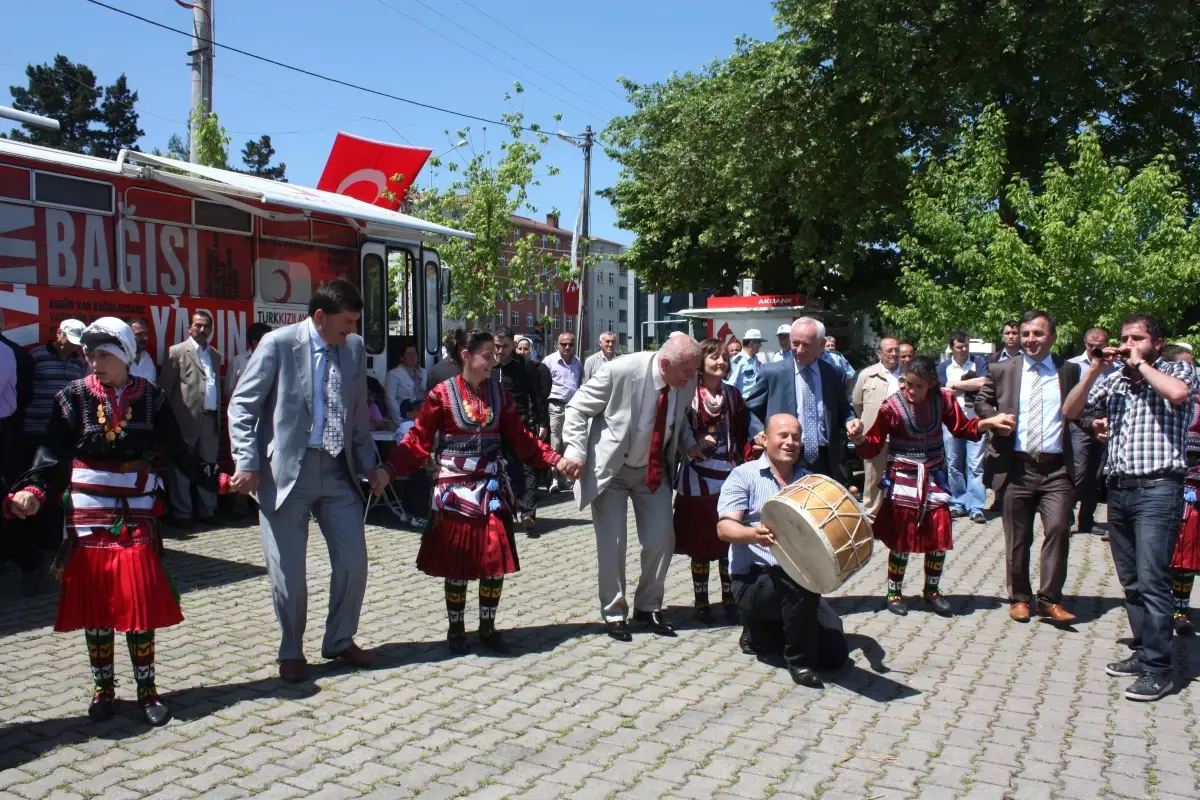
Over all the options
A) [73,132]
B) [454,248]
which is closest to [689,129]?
[454,248]

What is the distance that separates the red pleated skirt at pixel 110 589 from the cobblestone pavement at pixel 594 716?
0.51m

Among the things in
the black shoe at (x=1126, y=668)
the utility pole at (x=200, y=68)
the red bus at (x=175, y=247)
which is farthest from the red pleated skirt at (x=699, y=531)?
the utility pole at (x=200, y=68)

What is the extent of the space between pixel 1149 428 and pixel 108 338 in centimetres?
539

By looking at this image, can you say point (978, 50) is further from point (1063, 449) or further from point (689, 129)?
point (1063, 449)

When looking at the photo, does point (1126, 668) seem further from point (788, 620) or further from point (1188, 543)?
point (788, 620)

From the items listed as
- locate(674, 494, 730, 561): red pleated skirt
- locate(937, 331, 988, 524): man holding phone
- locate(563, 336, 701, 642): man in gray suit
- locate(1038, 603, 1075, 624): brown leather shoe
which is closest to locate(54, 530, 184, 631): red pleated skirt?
locate(563, 336, 701, 642): man in gray suit

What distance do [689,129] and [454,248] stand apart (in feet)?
28.2

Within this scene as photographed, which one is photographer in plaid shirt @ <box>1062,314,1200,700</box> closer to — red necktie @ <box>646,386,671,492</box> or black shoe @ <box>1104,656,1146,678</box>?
black shoe @ <box>1104,656,1146,678</box>

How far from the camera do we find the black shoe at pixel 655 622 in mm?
6750

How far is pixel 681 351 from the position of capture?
6.39 meters

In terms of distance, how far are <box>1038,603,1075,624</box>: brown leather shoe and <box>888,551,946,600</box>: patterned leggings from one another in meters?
0.68

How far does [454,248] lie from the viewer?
23.6 m

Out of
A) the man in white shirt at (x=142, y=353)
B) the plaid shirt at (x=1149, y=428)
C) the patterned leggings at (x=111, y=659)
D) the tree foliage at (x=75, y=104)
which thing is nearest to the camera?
the patterned leggings at (x=111, y=659)

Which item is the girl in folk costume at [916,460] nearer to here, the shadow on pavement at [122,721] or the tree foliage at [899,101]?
the shadow on pavement at [122,721]
